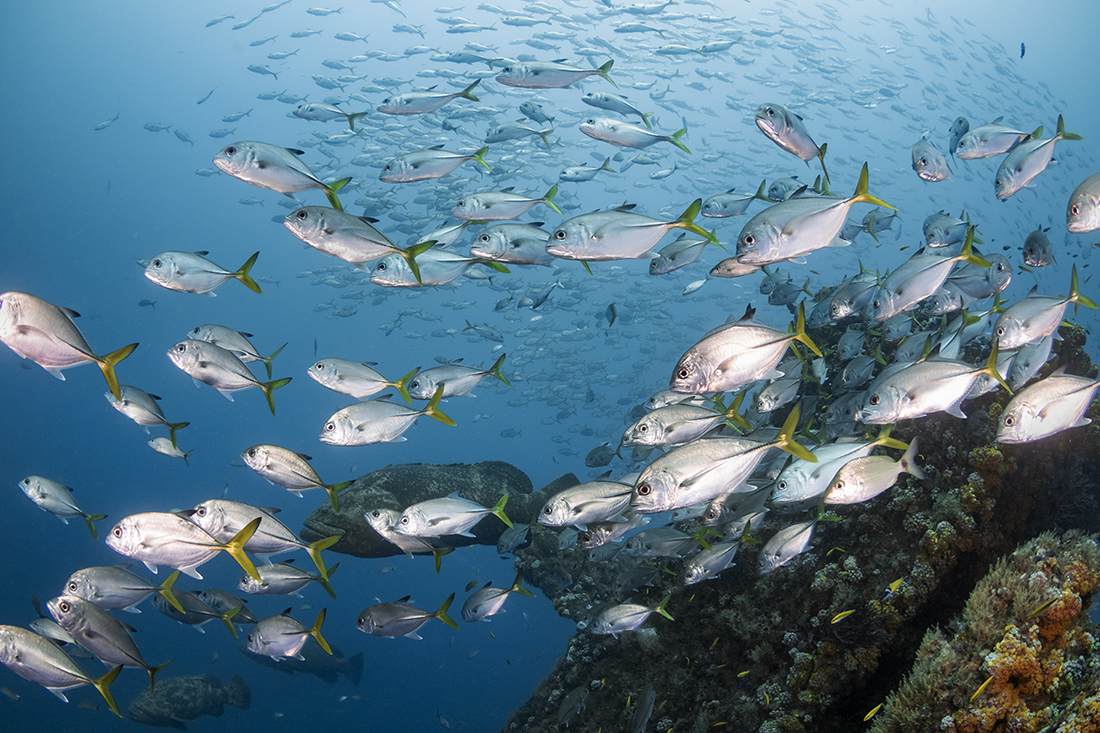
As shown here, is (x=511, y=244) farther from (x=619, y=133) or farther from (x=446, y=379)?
(x=619, y=133)

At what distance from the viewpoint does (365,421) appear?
152 inches

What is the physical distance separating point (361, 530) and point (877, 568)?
20.0 feet

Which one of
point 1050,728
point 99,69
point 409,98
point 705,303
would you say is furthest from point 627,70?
point 99,69

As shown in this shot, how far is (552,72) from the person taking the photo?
17.3 feet

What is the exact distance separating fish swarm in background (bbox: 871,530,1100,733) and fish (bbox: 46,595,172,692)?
438cm

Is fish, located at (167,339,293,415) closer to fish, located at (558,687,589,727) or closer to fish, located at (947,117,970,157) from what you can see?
fish, located at (558,687,589,727)

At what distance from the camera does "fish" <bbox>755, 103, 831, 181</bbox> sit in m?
3.54

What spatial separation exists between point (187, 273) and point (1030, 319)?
594cm

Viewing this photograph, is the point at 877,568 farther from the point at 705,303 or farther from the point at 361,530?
the point at 705,303

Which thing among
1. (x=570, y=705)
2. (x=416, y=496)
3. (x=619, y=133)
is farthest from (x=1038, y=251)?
(x=416, y=496)

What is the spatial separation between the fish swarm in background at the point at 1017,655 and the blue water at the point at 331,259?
836 inches

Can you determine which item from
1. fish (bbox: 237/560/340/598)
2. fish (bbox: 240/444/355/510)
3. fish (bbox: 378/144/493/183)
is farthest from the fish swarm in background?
fish (bbox: 378/144/493/183)

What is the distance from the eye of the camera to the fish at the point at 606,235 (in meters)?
3.31

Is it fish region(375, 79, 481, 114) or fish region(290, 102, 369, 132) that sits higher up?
fish region(375, 79, 481, 114)
